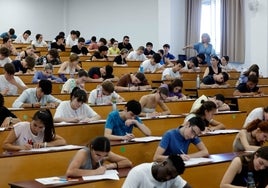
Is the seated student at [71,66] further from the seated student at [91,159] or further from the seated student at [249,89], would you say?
the seated student at [91,159]

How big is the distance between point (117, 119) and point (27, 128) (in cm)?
137

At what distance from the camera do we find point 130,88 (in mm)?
10117

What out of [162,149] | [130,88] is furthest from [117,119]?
[130,88]

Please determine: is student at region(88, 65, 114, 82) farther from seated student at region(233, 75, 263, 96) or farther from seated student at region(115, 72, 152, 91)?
seated student at region(233, 75, 263, 96)

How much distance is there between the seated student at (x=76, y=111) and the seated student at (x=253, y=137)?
2.13m

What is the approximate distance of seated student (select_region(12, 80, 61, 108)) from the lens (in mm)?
7355

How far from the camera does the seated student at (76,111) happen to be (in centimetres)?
700

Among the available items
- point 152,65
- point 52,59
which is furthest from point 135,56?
point 52,59

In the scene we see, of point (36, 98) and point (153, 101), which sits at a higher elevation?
point (36, 98)

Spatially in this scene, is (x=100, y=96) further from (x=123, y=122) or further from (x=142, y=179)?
(x=142, y=179)

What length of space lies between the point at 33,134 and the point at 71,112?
5.27 feet

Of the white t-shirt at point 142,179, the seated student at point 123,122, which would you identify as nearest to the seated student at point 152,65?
the seated student at point 123,122

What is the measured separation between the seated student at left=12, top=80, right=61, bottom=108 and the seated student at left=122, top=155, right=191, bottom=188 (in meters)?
3.53

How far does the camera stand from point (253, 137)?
19.4 ft
